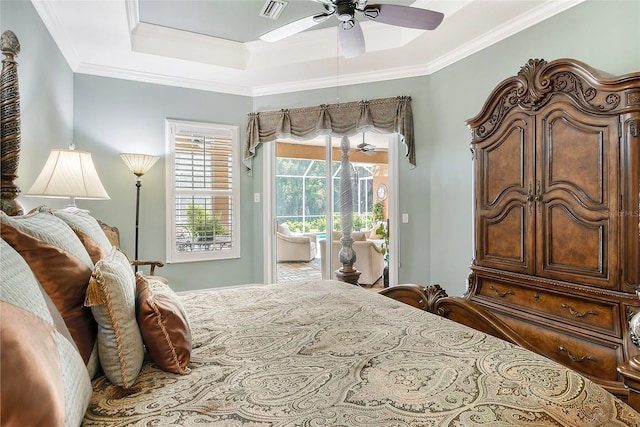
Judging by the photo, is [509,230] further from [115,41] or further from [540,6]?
[115,41]

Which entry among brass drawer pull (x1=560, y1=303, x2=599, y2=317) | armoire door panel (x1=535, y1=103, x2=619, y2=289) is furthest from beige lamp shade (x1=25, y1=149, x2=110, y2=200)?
brass drawer pull (x1=560, y1=303, x2=599, y2=317)

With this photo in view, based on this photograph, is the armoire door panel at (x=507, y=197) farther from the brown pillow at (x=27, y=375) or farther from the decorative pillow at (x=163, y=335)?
the brown pillow at (x=27, y=375)

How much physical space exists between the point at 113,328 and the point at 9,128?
4.07 feet

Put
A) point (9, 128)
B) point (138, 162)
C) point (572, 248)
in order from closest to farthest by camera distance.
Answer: point (9, 128) < point (572, 248) < point (138, 162)

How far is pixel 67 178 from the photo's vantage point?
2.23 m

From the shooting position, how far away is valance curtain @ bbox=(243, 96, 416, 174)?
3939 mm

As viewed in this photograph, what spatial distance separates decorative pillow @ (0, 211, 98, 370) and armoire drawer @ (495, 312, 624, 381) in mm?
1996

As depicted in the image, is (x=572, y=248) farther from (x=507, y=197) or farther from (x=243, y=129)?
(x=243, y=129)

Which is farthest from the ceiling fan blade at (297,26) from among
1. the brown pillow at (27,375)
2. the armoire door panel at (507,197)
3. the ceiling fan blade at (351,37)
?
the brown pillow at (27,375)

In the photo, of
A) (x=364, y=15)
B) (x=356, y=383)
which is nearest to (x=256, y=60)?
(x=364, y=15)

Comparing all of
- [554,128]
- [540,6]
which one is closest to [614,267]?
[554,128]

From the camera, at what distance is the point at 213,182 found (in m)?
4.40

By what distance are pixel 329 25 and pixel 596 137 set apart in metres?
2.55

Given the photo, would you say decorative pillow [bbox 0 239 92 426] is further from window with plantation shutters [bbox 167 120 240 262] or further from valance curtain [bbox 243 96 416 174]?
valance curtain [bbox 243 96 416 174]
